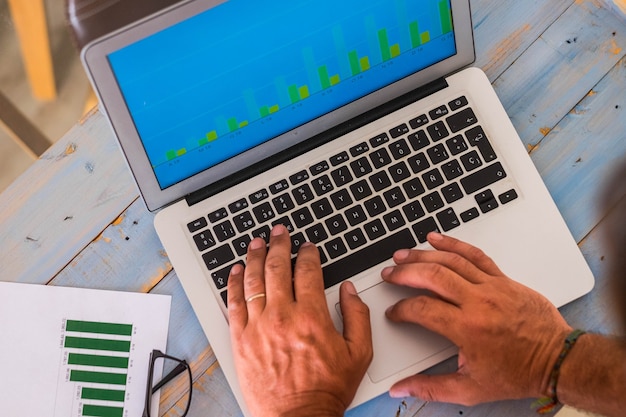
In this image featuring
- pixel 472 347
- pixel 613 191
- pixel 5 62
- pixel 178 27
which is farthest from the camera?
pixel 5 62

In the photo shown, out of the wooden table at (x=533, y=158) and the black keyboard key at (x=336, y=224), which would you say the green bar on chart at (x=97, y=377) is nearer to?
the wooden table at (x=533, y=158)

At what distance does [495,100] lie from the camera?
92 cm

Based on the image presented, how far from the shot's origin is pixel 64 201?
0.95m

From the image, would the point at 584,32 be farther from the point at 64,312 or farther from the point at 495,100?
the point at 64,312

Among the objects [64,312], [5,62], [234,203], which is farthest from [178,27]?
[5,62]

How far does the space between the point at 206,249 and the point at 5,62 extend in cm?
103

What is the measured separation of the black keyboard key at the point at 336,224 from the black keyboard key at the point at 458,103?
22 centimetres

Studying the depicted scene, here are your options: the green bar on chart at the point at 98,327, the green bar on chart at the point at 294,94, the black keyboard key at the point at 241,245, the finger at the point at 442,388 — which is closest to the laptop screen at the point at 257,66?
the green bar on chart at the point at 294,94

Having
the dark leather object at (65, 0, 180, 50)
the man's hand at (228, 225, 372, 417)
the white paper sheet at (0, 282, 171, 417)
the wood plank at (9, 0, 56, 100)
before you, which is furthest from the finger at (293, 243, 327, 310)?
the wood plank at (9, 0, 56, 100)

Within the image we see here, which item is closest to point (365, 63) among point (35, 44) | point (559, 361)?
point (559, 361)

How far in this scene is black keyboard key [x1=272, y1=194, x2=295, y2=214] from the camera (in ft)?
2.91

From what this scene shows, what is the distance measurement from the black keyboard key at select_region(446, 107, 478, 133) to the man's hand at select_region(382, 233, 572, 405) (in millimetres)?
183

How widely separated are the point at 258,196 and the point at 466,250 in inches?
11.2

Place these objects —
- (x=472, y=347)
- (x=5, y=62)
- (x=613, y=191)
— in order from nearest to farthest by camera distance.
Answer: (x=472, y=347) → (x=613, y=191) → (x=5, y=62)
